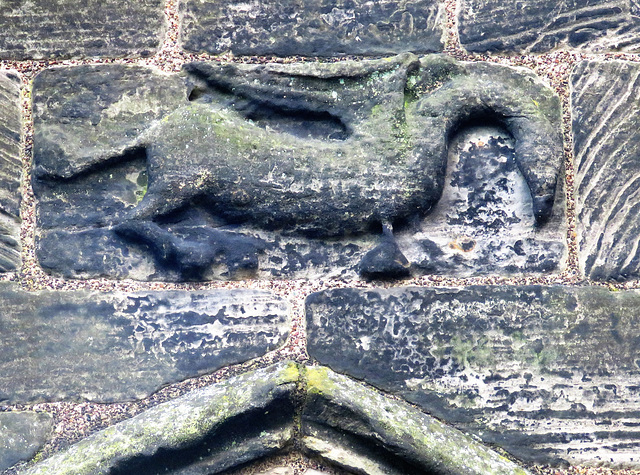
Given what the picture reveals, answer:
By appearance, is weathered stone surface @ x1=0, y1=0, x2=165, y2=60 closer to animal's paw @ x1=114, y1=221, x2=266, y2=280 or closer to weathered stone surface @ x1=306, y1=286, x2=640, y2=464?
animal's paw @ x1=114, y1=221, x2=266, y2=280

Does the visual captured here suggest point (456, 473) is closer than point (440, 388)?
Yes

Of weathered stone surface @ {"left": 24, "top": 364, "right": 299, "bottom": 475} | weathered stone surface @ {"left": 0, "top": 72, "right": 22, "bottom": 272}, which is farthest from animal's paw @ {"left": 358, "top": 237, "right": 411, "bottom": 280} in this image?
weathered stone surface @ {"left": 0, "top": 72, "right": 22, "bottom": 272}

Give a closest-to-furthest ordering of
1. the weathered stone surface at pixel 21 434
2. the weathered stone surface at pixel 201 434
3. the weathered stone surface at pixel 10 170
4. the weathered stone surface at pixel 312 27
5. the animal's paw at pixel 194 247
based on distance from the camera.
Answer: the weathered stone surface at pixel 201 434 → the weathered stone surface at pixel 21 434 → the animal's paw at pixel 194 247 → the weathered stone surface at pixel 10 170 → the weathered stone surface at pixel 312 27

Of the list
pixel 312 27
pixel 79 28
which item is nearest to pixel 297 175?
pixel 312 27

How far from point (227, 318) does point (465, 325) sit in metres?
0.99

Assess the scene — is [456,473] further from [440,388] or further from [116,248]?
[116,248]

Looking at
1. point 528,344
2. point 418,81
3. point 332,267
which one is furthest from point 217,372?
point 418,81

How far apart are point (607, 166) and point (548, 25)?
27.9 inches

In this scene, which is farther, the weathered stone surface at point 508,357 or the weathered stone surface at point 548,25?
the weathered stone surface at point 548,25

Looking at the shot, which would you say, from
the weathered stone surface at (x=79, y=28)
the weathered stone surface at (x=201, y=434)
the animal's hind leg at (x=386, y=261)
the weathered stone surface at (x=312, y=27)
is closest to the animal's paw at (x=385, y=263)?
the animal's hind leg at (x=386, y=261)

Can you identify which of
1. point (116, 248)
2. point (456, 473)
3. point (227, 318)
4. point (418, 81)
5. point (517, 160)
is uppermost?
point (418, 81)

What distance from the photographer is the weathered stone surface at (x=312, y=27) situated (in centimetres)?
358

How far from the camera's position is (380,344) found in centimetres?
326

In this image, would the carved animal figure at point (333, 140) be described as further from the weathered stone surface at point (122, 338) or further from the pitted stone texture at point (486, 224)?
the weathered stone surface at point (122, 338)
